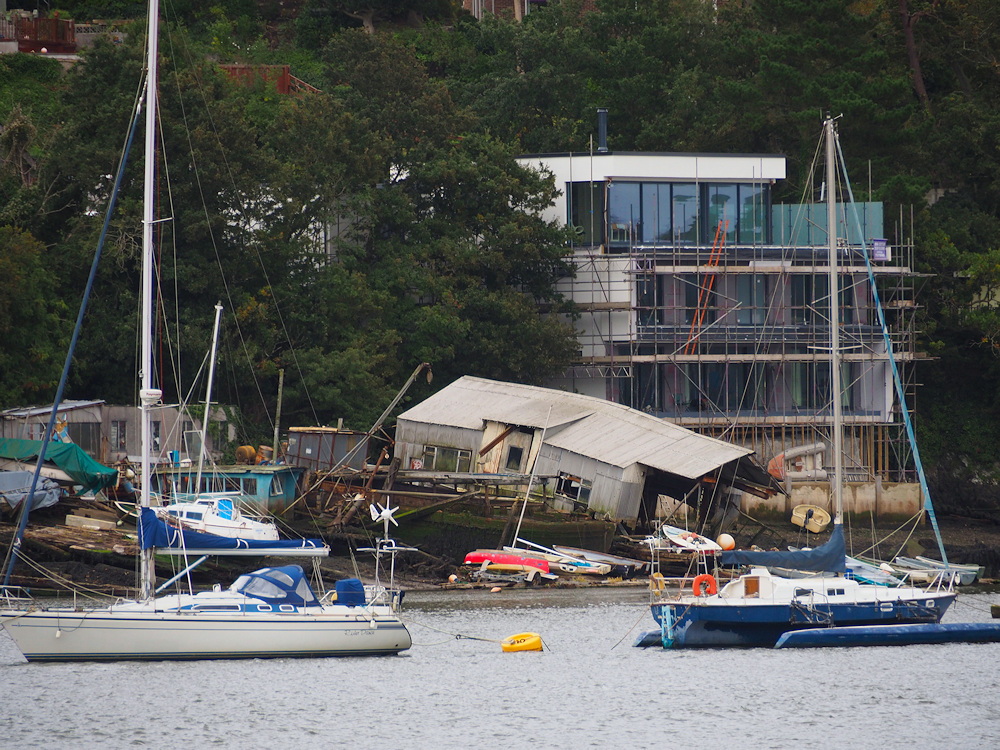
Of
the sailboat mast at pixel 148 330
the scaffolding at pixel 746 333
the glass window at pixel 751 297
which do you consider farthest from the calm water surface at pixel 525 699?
the glass window at pixel 751 297

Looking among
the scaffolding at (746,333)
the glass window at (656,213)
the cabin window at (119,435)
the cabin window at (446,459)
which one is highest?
the glass window at (656,213)

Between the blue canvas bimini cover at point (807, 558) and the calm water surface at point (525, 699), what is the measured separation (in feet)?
7.86

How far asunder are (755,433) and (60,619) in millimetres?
35508

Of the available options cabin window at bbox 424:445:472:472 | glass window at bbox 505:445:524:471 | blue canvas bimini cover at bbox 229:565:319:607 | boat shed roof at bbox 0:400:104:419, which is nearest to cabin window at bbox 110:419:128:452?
boat shed roof at bbox 0:400:104:419

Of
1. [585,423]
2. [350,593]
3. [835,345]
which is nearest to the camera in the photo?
[350,593]

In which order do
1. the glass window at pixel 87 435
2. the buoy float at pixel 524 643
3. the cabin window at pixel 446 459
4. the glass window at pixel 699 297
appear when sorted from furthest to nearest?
the glass window at pixel 699 297
the cabin window at pixel 446 459
the glass window at pixel 87 435
the buoy float at pixel 524 643

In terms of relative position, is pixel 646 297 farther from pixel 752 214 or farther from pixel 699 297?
pixel 752 214

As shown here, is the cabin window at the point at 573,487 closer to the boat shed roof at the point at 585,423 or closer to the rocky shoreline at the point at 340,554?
the boat shed roof at the point at 585,423

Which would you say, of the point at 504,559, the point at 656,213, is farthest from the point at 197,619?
the point at 656,213

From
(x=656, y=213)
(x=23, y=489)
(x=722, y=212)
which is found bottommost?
(x=23, y=489)

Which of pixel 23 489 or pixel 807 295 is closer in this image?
pixel 23 489

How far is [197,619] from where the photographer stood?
32.2 m

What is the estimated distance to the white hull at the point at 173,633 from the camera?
3191cm

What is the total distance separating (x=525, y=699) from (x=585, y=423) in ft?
71.0
